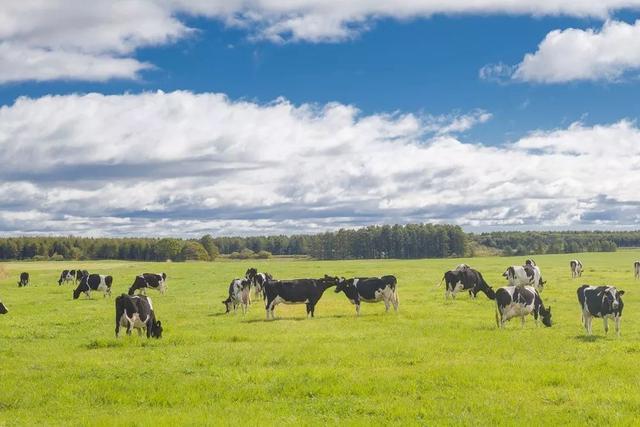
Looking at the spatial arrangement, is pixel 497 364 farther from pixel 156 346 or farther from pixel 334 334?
pixel 156 346

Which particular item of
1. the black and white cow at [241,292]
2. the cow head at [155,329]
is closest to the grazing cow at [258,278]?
the black and white cow at [241,292]

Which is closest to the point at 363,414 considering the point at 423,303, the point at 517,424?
the point at 517,424

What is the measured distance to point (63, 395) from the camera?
14.5 meters

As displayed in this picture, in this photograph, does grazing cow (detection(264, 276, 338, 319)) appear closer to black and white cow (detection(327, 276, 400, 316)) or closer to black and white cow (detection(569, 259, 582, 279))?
black and white cow (detection(327, 276, 400, 316))

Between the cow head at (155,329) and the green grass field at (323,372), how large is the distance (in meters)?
0.39

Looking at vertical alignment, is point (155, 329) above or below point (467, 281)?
below

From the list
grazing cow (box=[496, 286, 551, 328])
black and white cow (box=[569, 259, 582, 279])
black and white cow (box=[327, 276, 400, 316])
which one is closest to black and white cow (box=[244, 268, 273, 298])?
black and white cow (box=[327, 276, 400, 316])

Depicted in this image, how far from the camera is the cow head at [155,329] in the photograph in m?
22.5

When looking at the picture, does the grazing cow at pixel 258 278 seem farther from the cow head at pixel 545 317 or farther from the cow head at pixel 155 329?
the cow head at pixel 545 317

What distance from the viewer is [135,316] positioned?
22.7m

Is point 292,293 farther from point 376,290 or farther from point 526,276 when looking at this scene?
point 526,276

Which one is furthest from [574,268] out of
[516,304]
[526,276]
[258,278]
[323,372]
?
[323,372]

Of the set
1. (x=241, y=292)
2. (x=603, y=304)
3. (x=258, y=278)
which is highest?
(x=258, y=278)

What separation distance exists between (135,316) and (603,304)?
16906 millimetres
